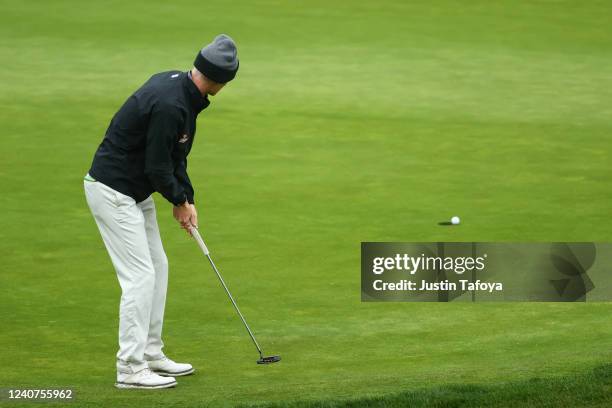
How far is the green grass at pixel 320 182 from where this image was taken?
8.61m

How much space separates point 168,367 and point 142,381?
1.23ft

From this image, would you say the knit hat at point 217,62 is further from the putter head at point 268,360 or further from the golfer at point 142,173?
the putter head at point 268,360

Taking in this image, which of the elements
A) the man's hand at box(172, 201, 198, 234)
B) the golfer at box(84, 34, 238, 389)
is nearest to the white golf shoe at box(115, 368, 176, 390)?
the golfer at box(84, 34, 238, 389)

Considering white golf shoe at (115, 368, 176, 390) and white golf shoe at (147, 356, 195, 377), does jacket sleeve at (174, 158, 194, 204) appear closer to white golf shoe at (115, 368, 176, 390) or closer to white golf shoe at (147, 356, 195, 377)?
white golf shoe at (147, 356, 195, 377)

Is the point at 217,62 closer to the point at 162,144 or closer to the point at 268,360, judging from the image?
→ the point at 162,144

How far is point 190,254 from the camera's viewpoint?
1169 cm

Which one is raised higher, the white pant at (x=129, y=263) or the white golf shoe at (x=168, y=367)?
the white pant at (x=129, y=263)

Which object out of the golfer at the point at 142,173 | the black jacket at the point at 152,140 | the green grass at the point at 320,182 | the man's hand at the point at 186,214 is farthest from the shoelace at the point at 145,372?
the black jacket at the point at 152,140

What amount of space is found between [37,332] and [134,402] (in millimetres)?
2007

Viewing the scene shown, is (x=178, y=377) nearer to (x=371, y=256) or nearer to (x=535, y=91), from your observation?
(x=371, y=256)

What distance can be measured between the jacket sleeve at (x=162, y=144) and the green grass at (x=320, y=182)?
1.30 meters

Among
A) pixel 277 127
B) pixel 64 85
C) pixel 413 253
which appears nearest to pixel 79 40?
pixel 64 85

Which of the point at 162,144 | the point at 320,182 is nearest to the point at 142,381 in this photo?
the point at 162,144

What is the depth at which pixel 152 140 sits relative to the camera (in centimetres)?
789
